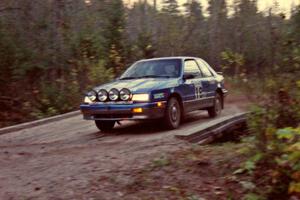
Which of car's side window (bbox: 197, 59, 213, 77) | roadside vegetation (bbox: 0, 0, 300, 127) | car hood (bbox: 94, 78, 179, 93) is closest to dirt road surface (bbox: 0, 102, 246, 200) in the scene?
car hood (bbox: 94, 78, 179, 93)

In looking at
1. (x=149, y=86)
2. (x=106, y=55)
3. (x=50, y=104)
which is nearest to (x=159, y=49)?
(x=106, y=55)

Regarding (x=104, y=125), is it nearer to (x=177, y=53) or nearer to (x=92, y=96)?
(x=92, y=96)

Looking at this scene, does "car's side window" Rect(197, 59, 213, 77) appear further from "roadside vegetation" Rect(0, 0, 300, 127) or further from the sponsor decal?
the sponsor decal

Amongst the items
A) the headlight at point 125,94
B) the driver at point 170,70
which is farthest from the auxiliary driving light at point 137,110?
the driver at point 170,70

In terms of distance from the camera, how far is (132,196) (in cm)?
562

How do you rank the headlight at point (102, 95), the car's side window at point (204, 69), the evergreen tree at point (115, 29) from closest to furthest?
the headlight at point (102, 95) < the car's side window at point (204, 69) < the evergreen tree at point (115, 29)

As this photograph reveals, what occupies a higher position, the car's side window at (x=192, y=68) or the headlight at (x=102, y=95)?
the car's side window at (x=192, y=68)

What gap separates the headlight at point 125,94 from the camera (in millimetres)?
9312

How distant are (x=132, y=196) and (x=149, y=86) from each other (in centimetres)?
410

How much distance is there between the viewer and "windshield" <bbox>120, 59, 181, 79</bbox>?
1052 centimetres

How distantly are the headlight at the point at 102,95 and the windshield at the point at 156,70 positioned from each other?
1271 millimetres

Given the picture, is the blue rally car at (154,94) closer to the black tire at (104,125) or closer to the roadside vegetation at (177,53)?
the black tire at (104,125)

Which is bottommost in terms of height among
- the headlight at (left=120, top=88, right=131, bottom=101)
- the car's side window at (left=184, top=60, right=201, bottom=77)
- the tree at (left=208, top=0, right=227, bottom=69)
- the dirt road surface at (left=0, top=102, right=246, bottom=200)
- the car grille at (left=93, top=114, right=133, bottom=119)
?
the dirt road surface at (left=0, top=102, right=246, bottom=200)

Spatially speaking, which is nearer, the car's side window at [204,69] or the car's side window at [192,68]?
the car's side window at [192,68]
